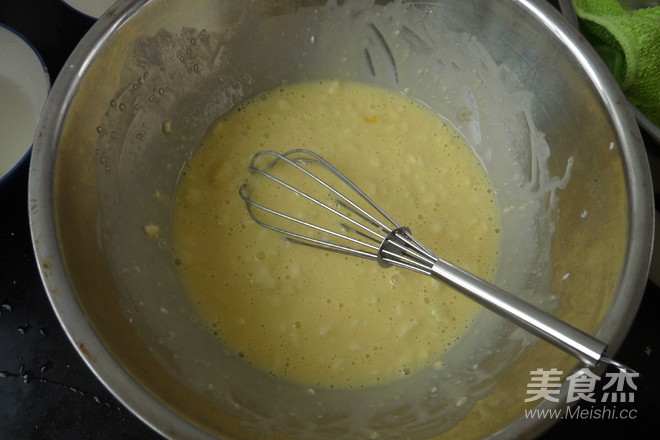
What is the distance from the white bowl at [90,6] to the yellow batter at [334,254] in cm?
42

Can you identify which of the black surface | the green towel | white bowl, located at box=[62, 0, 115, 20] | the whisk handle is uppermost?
the green towel

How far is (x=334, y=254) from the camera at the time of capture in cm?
121

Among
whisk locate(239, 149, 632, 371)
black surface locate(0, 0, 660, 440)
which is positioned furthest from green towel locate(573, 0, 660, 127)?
whisk locate(239, 149, 632, 371)

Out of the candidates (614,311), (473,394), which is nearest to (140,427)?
(473,394)

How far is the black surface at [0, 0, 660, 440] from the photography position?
1.11 metres

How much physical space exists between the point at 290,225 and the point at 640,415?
82 centimetres

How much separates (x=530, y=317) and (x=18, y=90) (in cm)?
127

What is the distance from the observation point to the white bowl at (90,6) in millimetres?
1399

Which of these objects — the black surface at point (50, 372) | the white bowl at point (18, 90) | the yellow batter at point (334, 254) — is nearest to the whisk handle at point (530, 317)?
the yellow batter at point (334, 254)

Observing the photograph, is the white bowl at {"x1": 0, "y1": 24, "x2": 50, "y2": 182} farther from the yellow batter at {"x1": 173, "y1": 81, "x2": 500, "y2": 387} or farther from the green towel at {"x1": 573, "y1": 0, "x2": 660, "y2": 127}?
the green towel at {"x1": 573, "y1": 0, "x2": 660, "y2": 127}

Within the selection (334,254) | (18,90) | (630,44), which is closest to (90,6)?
(18,90)

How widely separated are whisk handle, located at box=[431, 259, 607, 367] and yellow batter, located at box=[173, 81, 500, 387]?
0.37 m

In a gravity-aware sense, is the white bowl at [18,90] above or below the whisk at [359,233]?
below

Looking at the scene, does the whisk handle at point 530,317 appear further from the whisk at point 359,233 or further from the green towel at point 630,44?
the green towel at point 630,44
